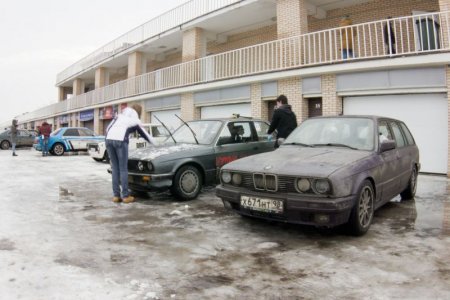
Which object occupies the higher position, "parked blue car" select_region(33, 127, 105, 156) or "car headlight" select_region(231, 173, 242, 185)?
"parked blue car" select_region(33, 127, 105, 156)

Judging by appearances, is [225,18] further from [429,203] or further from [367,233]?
[367,233]

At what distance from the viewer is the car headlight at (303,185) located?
3.72 metres

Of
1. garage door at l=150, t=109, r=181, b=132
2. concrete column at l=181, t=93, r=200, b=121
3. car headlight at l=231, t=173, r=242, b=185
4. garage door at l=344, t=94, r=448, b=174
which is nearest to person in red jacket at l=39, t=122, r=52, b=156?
garage door at l=150, t=109, r=181, b=132

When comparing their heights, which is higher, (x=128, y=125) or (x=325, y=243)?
(x=128, y=125)

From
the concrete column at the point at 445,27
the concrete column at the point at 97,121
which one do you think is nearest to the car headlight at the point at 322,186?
the concrete column at the point at 445,27

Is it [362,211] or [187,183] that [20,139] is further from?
[362,211]

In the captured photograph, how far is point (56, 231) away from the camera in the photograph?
423 centimetres

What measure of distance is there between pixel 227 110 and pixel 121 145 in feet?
31.6

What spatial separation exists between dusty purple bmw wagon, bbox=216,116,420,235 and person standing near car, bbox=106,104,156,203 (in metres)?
2.13

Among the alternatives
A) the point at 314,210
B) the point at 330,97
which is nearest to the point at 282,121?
the point at 314,210

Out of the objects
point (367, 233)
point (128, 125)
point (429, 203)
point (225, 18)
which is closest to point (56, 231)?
point (128, 125)

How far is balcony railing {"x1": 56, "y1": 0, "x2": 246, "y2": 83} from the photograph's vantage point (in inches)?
654

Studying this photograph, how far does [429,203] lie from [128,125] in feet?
17.6

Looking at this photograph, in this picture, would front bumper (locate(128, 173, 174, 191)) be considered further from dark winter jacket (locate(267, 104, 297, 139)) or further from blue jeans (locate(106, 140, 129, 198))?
dark winter jacket (locate(267, 104, 297, 139))
